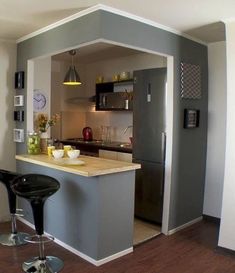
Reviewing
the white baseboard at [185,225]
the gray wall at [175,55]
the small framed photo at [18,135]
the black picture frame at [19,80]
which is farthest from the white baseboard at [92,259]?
the black picture frame at [19,80]

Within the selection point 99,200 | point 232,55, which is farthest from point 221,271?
point 232,55

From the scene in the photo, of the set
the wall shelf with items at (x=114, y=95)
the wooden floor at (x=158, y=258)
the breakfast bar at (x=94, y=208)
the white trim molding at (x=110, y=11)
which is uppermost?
the white trim molding at (x=110, y=11)

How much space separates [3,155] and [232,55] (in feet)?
10.5

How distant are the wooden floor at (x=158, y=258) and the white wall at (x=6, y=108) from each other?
1049 mm

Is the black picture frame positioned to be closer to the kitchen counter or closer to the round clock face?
the round clock face

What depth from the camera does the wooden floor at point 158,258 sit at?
2883 millimetres

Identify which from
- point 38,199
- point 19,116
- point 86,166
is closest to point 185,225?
point 86,166

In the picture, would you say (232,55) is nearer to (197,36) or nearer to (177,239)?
(197,36)

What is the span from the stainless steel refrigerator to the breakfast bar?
0.81 meters

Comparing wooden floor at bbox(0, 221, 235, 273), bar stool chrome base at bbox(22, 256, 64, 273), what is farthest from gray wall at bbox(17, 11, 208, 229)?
bar stool chrome base at bbox(22, 256, 64, 273)

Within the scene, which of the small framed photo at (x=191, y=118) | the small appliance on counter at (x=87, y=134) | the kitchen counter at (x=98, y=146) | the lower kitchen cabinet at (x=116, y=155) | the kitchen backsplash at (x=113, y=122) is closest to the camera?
the small framed photo at (x=191, y=118)

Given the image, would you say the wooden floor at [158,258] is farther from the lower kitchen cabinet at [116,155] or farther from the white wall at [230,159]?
the lower kitchen cabinet at [116,155]

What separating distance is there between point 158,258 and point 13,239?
5.49ft

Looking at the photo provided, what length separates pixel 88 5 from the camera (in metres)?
2.75
